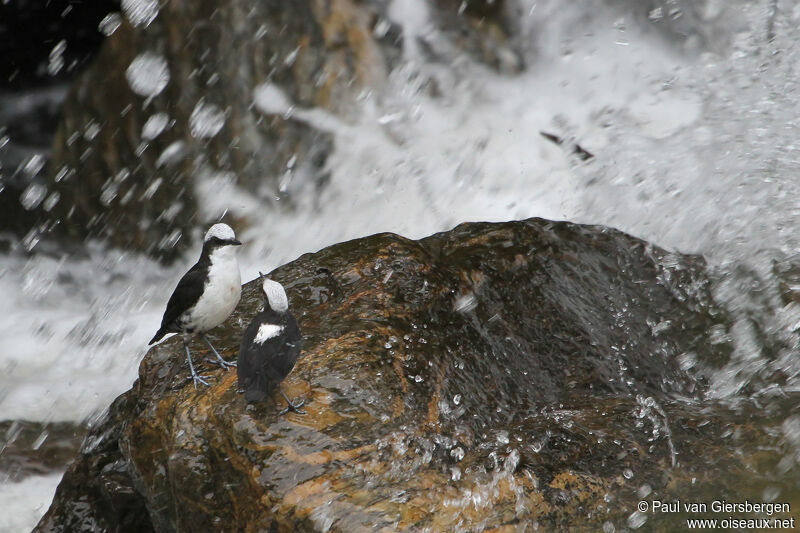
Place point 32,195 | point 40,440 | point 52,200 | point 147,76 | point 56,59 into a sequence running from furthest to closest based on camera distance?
point 56,59, point 32,195, point 52,200, point 147,76, point 40,440

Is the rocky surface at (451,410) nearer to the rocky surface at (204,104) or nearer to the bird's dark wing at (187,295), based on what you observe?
the bird's dark wing at (187,295)

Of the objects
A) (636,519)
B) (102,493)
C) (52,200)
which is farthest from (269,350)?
(52,200)

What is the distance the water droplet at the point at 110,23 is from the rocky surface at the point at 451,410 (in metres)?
4.65

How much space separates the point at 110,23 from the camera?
8.82m

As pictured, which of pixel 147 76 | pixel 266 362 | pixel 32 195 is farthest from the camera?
pixel 32 195

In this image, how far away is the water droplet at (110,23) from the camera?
8.68 m

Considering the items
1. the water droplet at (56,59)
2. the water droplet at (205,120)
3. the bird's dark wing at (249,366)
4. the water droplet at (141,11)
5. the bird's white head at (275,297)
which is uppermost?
the bird's white head at (275,297)

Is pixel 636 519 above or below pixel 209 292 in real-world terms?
below

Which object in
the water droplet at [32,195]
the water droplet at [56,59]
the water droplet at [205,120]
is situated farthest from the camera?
the water droplet at [56,59]

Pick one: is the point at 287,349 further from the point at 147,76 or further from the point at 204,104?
the point at 147,76

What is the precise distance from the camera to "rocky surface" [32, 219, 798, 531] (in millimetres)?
3732

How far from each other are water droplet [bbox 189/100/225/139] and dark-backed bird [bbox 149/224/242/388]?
171 inches

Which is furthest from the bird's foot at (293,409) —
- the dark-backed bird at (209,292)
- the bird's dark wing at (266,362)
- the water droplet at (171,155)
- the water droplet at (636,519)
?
the water droplet at (171,155)

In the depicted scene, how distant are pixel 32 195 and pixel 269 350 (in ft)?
22.6
